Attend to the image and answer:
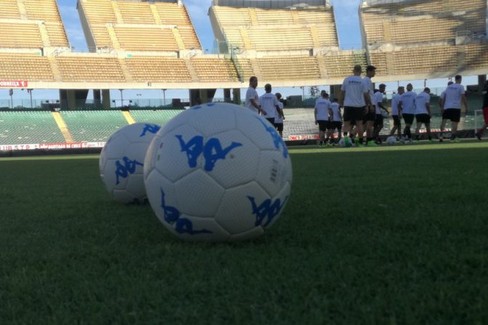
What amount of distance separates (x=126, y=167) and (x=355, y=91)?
908cm

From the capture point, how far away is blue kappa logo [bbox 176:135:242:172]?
2.72 m

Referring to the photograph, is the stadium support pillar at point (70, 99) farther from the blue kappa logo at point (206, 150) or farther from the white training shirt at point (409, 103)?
the blue kappa logo at point (206, 150)

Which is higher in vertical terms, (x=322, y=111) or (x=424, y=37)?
(x=424, y=37)

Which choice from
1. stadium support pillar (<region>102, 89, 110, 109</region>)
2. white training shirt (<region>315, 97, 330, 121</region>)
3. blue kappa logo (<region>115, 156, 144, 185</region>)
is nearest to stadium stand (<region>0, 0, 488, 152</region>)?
stadium support pillar (<region>102, 89, 110, 109</region>)

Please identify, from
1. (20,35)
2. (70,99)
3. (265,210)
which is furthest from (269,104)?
(20,35)

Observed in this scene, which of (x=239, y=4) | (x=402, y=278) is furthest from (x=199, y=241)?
(x=239, y=4)

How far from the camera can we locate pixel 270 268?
2.33 metres

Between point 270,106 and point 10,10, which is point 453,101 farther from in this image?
point 10,10

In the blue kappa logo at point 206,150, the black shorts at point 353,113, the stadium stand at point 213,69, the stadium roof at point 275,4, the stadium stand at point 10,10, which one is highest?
the stadium roof at point 275,4

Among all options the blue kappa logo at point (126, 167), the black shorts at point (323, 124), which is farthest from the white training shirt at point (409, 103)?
the blue kappa logo at point (126, 167)

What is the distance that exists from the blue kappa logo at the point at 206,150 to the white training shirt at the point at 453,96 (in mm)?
13906

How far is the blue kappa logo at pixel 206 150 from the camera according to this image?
2.72 metres

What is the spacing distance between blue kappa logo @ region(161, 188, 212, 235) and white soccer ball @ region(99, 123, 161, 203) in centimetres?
163

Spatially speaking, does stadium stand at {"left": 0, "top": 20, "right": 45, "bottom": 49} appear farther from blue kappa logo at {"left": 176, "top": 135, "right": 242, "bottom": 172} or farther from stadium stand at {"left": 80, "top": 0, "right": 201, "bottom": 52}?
blue kappa logo at {"left": 176, "top": 135, "right": 242, "bottom": 172}
